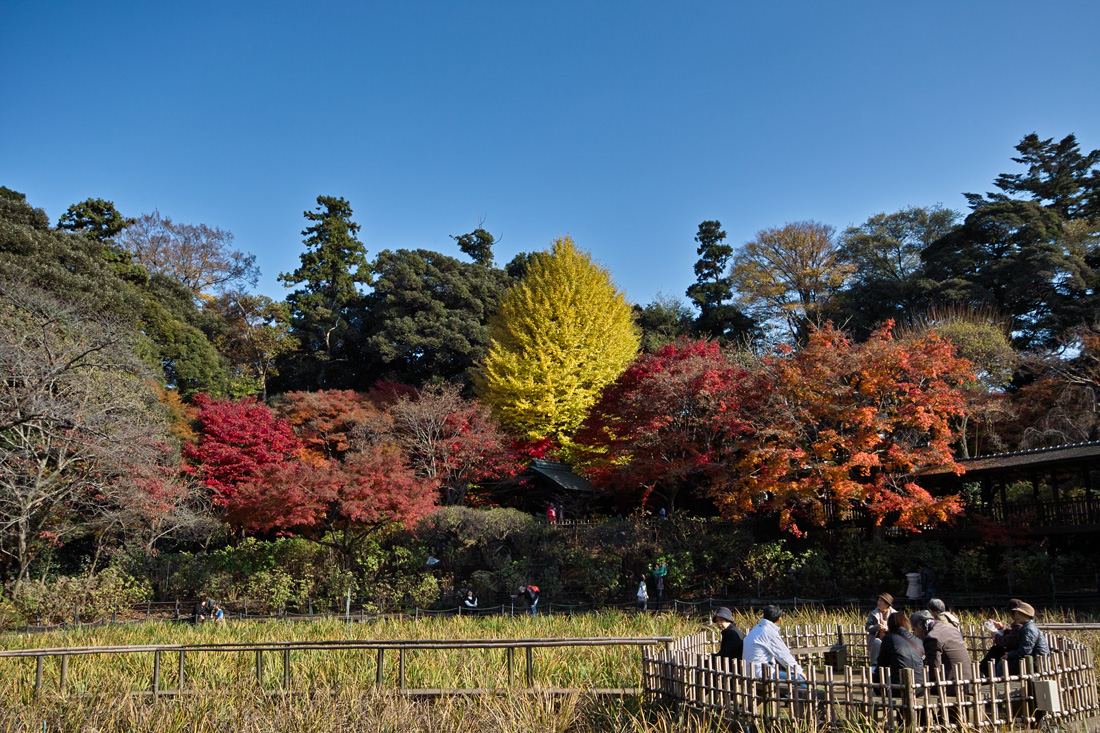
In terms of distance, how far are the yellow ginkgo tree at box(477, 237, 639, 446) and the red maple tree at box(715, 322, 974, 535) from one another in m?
11.4

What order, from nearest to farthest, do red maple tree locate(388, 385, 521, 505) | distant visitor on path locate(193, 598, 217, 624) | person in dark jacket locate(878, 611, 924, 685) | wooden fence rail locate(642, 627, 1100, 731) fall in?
wooden fence rail locate(642, 627, 1100, 731) → person in dark jacket locate(878, 611, 924, 685) → distant visitor on path locate(193, 598, 217, 624) → red maple tree locate(388, 385, 521, 505)

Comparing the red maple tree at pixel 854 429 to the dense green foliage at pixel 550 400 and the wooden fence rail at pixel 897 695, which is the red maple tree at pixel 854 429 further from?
the wooden fence rail at pixel 897 695

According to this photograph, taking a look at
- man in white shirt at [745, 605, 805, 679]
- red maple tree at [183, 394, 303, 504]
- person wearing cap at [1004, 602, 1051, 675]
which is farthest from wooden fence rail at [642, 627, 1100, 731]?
red maple tree at [183, 394, 303, 504]

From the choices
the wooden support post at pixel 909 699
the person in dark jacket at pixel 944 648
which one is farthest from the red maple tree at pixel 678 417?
the wooden support post at pixel 909 699

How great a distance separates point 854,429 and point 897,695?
1575cm

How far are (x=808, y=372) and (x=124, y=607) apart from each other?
20856 millimetres

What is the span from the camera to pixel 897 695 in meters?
8.29

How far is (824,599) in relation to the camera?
2175 cm

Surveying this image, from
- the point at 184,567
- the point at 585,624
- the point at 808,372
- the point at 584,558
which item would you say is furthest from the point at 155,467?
the point at 808,372

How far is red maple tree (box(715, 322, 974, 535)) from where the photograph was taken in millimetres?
21328

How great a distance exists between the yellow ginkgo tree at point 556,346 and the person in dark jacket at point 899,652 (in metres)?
Answer: 25.0

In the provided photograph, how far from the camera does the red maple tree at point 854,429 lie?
2133 cm

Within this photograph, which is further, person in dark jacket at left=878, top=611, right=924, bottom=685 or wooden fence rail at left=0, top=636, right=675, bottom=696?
wooden fence rail at left=0, top=636, right=675, bottom=696

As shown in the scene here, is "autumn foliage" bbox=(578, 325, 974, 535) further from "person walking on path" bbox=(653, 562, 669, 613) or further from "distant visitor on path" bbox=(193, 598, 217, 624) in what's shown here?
"distant visitor on path" bbox=(193, 598, 217, 624)
